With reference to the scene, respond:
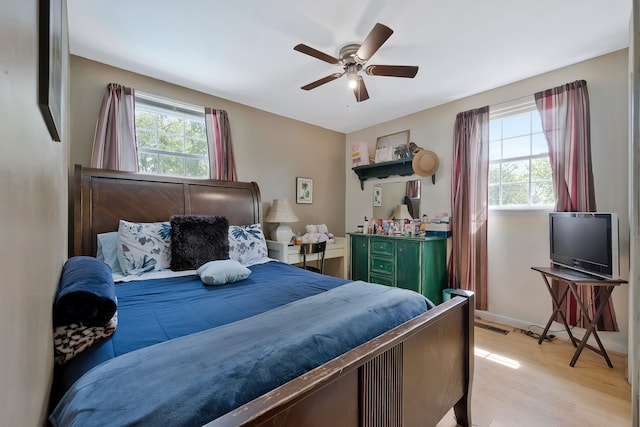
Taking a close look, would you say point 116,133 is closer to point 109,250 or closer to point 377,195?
point 109,250

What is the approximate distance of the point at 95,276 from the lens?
1.18 metres

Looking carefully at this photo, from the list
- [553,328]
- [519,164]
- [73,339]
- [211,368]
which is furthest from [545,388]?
[73,339]

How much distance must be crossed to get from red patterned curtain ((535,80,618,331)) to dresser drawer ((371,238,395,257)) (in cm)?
162

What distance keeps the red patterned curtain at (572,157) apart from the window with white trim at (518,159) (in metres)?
0.15

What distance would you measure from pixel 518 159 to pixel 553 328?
1.74m

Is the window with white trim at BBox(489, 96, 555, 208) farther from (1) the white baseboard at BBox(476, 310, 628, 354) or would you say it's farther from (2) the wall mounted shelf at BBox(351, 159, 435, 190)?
(1) the white baseboard at BBox(476, 310, 628, 354)

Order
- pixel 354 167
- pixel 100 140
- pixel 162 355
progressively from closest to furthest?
pixel 162 355, pixel 100 140, pixel 354 167

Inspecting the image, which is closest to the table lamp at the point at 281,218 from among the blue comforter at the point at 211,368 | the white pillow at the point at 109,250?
the white pillow at the point at 109,250

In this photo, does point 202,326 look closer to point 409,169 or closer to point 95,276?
point 95,276

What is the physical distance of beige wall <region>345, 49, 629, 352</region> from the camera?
2.29 m

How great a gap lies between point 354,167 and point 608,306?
10.4ft

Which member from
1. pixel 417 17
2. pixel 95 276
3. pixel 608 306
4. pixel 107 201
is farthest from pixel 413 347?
pixel 107 201

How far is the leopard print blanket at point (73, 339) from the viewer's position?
3.12 ft

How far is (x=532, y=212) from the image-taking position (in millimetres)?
2775
